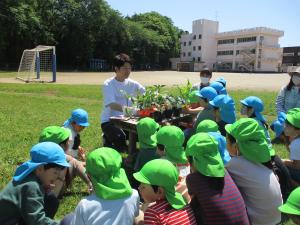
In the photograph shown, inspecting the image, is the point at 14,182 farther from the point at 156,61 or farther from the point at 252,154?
the point at 156,61

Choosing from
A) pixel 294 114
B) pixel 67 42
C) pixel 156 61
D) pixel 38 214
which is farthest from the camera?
pixel 156 61

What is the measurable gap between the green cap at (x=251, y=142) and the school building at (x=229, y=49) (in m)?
66.0

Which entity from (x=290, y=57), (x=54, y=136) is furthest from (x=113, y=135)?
(x=290, y=57)

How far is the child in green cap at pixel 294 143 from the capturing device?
410 cm

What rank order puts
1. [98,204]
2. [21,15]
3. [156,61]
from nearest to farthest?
[98,204] < [21,15] < [156,61]

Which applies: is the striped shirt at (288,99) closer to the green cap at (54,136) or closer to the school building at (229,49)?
the green cap at (54,136)

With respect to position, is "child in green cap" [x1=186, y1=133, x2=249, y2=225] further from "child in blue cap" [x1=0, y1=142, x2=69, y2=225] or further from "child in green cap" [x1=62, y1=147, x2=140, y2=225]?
"child in blue cap" [x1=0, y1=142, x2=69, y2=225]

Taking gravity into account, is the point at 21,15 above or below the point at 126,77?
above

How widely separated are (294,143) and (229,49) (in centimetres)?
7114

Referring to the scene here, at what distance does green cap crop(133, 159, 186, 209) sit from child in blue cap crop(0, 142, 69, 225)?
0.72 metres

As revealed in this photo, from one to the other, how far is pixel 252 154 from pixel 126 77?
3.35 m

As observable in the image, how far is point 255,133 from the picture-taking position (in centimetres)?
320

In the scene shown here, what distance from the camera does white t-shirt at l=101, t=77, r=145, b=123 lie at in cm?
601

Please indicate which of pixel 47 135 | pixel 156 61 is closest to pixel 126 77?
pixel 47 135
